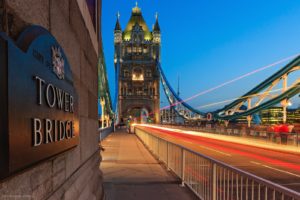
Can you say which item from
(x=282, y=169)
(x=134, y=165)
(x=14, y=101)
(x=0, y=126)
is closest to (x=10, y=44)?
(x=14, y=101)

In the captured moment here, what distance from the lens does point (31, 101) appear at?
183 cm

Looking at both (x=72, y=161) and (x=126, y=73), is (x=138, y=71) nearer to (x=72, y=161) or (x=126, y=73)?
(x=126, y=73)

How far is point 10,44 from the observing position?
1538 millimetres

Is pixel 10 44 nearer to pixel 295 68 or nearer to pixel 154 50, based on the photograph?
pixel 295 68

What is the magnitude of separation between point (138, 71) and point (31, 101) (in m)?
126

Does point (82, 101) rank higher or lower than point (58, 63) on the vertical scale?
lower

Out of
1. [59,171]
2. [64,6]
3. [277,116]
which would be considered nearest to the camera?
[59,171]

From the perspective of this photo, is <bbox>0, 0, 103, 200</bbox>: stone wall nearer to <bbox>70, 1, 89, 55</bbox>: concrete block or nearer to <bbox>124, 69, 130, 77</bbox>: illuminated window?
<bbox>70, 1, 89, 55</bbox>: concrete block

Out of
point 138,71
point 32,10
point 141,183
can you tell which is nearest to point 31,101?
point 32,10

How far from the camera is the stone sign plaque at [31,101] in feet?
4.92

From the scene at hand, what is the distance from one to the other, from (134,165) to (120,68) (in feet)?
384

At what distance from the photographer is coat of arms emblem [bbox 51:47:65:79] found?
2.44m

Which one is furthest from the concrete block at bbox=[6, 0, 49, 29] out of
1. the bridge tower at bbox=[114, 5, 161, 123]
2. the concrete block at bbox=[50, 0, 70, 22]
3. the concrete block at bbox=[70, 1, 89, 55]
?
the bridge tower at bbox=[114, 5, 161, 123]

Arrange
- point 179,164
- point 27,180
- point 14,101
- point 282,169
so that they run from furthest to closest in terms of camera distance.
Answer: point 282,169 < point 179,164 < point 27,180 < point 14,101
